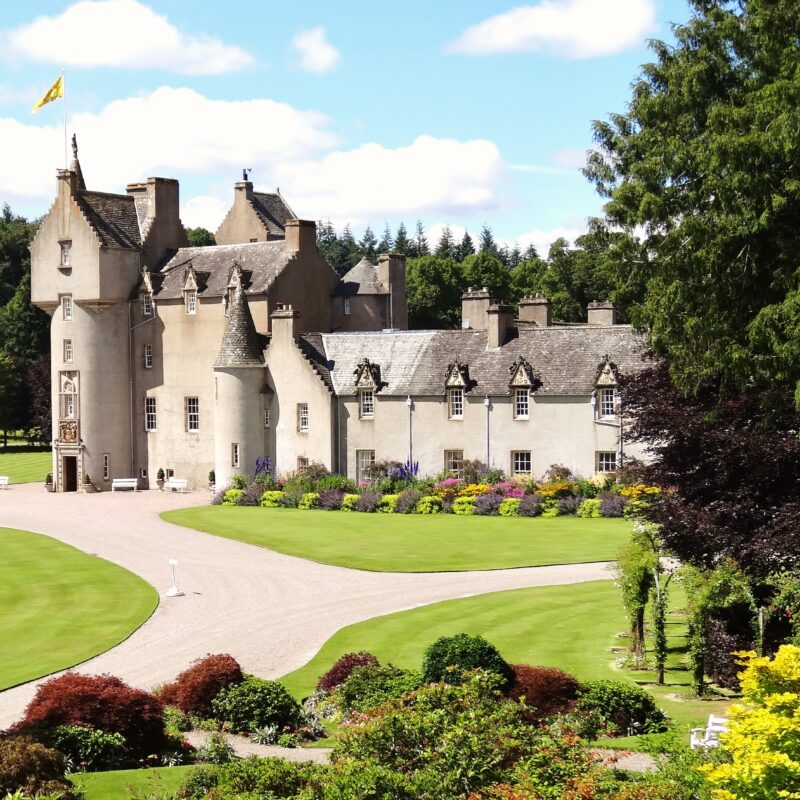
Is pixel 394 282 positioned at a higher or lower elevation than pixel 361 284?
higher

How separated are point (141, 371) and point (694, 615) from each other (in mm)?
49645

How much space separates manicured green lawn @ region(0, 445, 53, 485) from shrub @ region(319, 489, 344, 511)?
25173mm

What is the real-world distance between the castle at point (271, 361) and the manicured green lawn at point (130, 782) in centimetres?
3728

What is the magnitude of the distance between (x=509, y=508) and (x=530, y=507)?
1.02 meters

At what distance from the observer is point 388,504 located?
54.3 metres

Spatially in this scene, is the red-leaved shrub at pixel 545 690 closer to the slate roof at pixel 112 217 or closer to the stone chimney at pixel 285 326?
the stone chimney at pixel 285 326

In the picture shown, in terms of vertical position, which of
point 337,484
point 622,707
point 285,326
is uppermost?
point 285,326

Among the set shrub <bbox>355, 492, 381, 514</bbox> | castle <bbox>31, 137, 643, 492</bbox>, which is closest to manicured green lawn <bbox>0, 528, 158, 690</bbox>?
shrub <bbox>355, 492, 381, 514</bbox>

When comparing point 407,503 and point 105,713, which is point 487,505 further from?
point 105,713

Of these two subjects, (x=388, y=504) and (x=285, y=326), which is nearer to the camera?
(x=388, y=504)

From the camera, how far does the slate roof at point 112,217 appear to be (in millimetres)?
67250

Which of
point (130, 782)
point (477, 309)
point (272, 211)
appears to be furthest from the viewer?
point (272, 211)

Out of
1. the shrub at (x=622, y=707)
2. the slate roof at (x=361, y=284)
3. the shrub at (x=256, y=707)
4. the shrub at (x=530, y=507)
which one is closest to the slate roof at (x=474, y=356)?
the shrub at (x=530, y=507)

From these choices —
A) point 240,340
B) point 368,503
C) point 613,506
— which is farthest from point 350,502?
point 613,506
